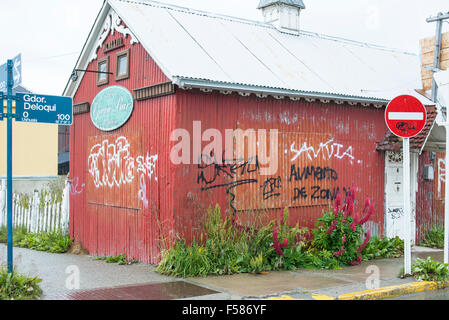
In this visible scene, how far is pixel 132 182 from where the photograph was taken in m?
10.4

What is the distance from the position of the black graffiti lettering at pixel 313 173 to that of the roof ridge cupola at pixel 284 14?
186 inches

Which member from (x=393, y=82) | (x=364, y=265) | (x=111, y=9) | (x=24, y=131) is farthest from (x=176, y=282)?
(x=24, y=131)

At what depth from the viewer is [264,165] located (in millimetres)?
10250

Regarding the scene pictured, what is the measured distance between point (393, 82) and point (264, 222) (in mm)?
5896

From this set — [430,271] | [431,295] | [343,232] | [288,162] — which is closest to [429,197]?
[343,232]

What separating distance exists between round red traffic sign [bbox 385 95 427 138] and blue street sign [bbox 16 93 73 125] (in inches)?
208

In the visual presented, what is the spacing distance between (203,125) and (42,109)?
309 centimetres

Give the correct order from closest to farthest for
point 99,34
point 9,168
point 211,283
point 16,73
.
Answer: point 9,168 → point 16,73 → point 211,283 → point 99,34

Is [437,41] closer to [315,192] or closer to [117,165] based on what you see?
[315,192]

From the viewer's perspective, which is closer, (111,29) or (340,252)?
(340,252)

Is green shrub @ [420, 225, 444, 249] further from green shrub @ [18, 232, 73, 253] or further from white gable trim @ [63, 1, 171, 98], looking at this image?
green shrub @ [18, 232, 73, 253]

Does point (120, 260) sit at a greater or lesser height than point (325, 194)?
lesser

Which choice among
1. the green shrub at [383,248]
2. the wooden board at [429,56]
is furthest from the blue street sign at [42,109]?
the wooden board at [429,56]

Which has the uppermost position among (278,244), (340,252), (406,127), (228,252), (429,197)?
(406,127)
